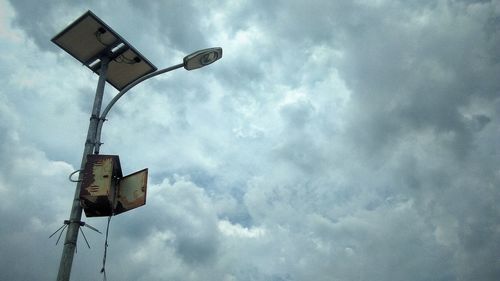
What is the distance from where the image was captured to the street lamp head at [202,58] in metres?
8.50

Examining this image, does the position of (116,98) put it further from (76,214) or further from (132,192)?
(76,214)

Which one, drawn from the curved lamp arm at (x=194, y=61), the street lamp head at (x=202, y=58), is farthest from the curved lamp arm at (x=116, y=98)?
the street lamp head at (x=202, y=58)

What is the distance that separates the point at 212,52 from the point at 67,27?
3027 mm

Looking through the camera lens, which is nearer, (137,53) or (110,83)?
(137,53)

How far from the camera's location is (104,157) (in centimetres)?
682

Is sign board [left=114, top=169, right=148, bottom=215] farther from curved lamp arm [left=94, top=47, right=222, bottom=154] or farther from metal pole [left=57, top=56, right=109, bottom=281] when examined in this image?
curved lamp arm [left=94, top=47, right=222, bottom=154]

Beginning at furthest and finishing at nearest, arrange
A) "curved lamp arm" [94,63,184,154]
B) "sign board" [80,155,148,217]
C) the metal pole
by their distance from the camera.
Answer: "curved lamp arm" [94,63,184,154] < "sign board" [80,155,148,217] < the metal pole

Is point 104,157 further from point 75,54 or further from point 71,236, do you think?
point 75,54

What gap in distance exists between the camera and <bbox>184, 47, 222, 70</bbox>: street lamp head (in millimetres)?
8500

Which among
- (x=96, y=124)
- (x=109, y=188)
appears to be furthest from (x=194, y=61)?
(x=109, y=188)

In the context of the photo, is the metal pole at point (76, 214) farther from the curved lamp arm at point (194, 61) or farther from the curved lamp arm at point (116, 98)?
the curved lamp arm at point (194, 61)

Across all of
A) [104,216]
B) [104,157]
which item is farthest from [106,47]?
[104,216]

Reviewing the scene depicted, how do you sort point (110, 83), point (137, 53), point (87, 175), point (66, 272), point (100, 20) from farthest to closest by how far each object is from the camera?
point (110, 83) → point (137, 53) → point (100, 20) → point (87, 175) → point (66, 272)

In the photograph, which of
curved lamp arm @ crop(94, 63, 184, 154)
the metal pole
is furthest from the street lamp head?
the metal pole
